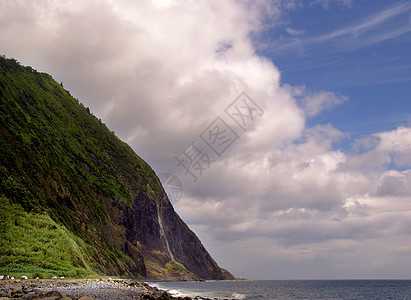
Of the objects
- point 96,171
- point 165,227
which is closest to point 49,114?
point 96,171

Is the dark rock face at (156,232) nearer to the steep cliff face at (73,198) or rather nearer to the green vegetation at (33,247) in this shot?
the steep cliff face at (73,198)

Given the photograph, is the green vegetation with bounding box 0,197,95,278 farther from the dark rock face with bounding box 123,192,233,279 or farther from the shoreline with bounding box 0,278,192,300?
the dark rock face with bounding box 123,192,233,279

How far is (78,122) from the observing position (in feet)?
502

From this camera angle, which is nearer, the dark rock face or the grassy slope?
the grassy slope

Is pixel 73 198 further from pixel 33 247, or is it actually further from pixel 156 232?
pixel 156 232

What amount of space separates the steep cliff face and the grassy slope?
0.21 m

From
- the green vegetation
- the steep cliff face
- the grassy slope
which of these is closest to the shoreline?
the green vegetation

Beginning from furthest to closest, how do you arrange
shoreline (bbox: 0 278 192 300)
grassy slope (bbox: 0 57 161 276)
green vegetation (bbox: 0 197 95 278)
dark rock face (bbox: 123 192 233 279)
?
dark rock face (bbox: 123 192 233 279) < grassy slope (bbox: 0 57 161 276) < green vegetation (bbox: 0 197 95 278) < shoreline (bbox: 0 278 192 300)

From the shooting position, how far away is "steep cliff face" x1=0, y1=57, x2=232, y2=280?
55.8 m

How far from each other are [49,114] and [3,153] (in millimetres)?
65745

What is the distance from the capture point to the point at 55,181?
8388cm

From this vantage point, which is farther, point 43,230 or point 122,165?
point 122,165

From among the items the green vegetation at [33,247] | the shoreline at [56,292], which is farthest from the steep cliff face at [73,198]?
the shoreline at [56,292]

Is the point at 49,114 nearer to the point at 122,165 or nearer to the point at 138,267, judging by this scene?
the point at 122,165
